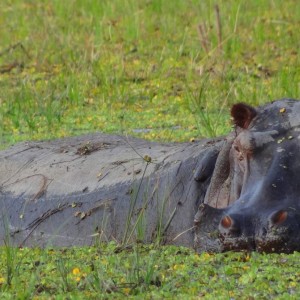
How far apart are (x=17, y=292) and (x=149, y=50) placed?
21.7 feet

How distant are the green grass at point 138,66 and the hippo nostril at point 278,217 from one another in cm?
225

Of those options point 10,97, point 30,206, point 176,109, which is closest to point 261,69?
point 176,109

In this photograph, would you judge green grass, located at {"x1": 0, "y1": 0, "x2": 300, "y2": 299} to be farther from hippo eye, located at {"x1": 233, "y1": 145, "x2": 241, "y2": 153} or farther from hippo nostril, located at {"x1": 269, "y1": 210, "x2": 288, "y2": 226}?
hippo eye, located at {"x1": 233, "y1": 145, "x2": 241, "y2": 153}

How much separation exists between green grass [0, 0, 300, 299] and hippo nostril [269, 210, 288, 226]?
0.14 m

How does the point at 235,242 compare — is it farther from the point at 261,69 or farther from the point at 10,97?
the point at 261,69

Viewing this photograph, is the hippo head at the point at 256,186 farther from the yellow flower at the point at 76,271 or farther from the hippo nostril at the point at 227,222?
the yellow flower at the point at 76,271

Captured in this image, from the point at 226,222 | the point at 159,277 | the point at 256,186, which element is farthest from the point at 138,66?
the point at 159,277

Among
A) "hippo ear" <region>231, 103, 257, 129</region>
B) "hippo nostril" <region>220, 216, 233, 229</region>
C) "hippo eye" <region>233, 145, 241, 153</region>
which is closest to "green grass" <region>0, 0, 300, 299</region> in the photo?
"hippo nostril" <region>220, 216, 233, 229</region>

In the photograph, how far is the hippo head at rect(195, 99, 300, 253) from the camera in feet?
13.8

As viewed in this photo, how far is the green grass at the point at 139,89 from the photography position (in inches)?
159

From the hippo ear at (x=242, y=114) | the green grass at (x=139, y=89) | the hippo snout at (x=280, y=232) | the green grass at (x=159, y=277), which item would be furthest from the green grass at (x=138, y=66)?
the hippo snout at (x=280, y=232)

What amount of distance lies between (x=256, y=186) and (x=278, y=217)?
267 millimetres

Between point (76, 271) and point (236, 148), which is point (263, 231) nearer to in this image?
point (236, 148)

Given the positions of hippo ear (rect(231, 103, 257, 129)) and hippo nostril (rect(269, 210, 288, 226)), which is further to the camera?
hippo ear (rect(231, 103, 257, 129))
